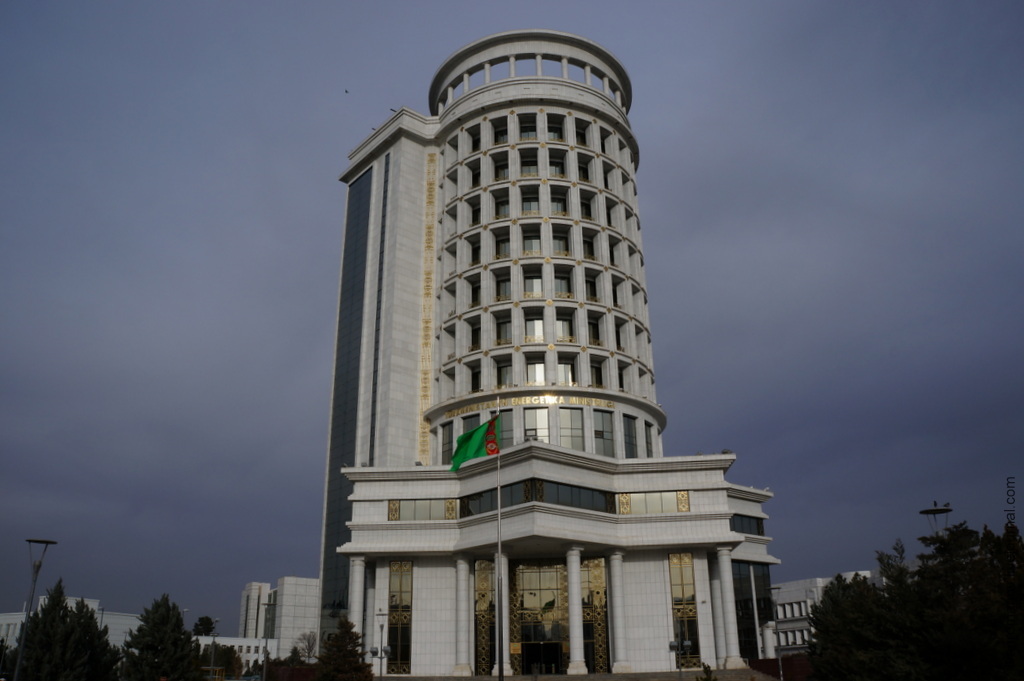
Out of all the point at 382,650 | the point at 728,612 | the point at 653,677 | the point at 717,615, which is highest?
the point at 728,612

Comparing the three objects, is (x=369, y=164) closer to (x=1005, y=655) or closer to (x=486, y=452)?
(x=486, y=452)

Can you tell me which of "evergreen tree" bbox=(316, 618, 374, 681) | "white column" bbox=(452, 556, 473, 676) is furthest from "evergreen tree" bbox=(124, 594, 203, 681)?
"white column" bbox=(452, 556, 473, 676)

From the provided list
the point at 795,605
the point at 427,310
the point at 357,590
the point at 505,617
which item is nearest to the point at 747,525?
the point at 505,617

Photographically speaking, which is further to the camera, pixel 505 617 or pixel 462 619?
pixel 462 619

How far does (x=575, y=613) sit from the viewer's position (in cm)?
5009

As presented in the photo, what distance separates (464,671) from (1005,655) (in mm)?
34169

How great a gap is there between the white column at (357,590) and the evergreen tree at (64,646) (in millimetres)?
14494

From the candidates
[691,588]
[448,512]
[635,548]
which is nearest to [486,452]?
[448,512]

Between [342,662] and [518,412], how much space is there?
22.2 metres

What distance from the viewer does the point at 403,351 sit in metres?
68.6

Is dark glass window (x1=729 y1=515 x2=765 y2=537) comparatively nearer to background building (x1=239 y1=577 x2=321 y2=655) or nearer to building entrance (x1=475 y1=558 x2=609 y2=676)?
building entrance (x1=475 y1=558 x2=609 y2=676)

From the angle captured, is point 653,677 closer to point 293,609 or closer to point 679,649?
point 679,649

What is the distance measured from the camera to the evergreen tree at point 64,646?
40.9 m

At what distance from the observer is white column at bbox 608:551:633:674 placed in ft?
166
